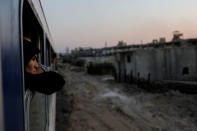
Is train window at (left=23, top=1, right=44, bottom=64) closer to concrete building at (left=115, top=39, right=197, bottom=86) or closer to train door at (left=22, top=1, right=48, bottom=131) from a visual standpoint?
train door at (left=22, top=1, right=48, bottom=131)

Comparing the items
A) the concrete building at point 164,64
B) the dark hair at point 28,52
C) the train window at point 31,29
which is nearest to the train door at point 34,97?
the train window at point 31,29

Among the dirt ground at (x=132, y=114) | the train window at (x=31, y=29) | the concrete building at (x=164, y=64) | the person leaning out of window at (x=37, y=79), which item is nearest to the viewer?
the person leaning out of window at (x=37, y=79)

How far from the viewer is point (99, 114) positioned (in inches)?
219

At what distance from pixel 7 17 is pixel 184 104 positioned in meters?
7.32

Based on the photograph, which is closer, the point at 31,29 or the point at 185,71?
the point at 31,29

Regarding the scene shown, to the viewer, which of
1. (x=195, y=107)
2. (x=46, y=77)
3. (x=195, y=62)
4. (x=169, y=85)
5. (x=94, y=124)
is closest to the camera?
(x=46, y=77)

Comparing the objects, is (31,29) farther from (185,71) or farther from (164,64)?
(185,71)

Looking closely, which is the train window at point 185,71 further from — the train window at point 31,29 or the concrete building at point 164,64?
the train window at point 31,29

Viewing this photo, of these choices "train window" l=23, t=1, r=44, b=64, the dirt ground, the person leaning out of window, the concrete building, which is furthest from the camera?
the concrete building

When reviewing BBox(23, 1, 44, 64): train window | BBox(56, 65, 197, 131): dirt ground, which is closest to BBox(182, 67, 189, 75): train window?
BBox(56, 65, 197, 131): dirt ground

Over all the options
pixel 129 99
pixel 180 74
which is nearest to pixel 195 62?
pixel 180 74

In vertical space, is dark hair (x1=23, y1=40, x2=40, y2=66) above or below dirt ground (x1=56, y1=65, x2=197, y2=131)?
above

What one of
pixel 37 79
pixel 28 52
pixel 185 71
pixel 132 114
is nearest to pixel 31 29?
pixel 28 52

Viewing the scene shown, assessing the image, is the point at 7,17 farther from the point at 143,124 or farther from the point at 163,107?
the point at 163,107
